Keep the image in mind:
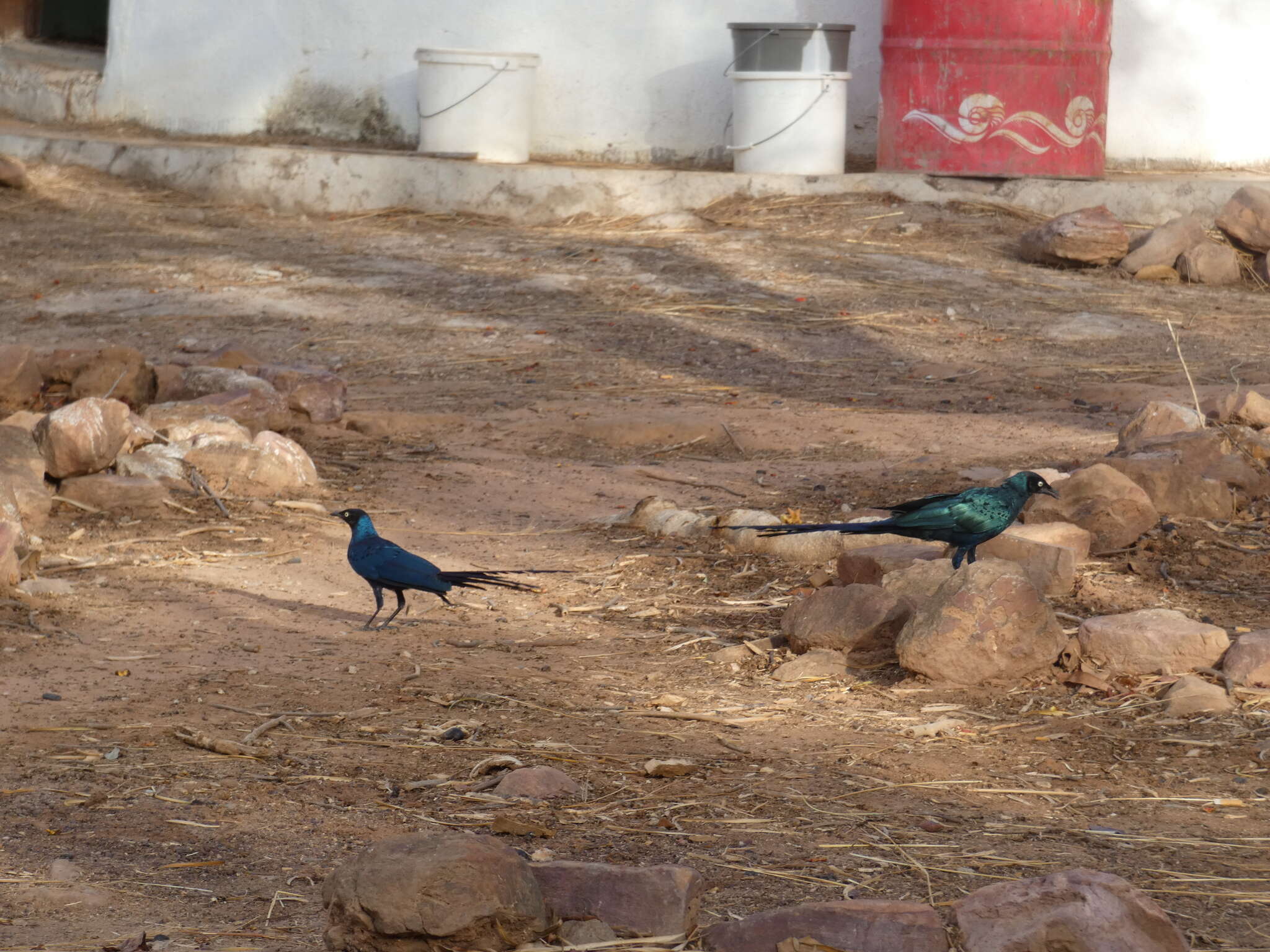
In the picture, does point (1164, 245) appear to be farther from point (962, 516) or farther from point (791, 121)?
point (962, 516)

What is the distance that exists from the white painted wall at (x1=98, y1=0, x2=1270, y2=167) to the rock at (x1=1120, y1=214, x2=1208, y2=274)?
176cm

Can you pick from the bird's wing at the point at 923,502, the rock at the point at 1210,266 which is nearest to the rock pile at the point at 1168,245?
the rock at the point at 1210,266

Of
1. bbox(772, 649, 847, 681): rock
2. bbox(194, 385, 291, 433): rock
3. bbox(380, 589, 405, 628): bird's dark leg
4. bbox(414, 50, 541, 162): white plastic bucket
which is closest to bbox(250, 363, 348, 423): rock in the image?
bbox(194, 385, 291, 433): rock

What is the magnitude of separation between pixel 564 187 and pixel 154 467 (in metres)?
5.90

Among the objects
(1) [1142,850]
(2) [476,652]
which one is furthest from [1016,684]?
(2) [476,652]

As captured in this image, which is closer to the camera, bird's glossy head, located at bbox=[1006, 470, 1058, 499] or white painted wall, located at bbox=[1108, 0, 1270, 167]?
bird's glossy head, located at bbox=[1006, 470, 1058, 499]

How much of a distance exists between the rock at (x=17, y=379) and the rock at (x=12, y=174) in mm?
5917

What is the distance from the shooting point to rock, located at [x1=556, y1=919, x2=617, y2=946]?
247 centimetres

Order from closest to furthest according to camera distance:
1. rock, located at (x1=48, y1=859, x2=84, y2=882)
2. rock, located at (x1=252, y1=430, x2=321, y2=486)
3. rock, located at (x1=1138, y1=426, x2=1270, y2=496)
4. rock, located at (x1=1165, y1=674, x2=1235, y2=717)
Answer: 1. rock, located at (x1=48, y1=859, x2=84, y2=882)
2. rock, located at (x1=1165, y1=674, x2=1235, y2=717)
3. rock, located at (x1=1138, y1=426, x2=1270, y2=496)
4. rock, located at (x1=252, y1=430, x2=321, y2=486)

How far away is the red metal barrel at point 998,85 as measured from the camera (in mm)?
10656

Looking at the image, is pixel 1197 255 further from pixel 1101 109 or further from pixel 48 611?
pixel 48 611

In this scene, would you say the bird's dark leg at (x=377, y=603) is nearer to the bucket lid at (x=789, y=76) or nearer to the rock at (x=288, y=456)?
the rock at (x=288, y=456)

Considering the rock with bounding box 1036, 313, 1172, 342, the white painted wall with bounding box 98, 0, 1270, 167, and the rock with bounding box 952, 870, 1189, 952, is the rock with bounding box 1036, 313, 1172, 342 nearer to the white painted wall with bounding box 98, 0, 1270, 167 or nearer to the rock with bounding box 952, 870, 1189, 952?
the white painted wall with bounding box 98, 0, 1270, 167

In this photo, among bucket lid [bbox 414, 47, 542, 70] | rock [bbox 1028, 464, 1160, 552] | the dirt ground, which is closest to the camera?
the dirt ground
